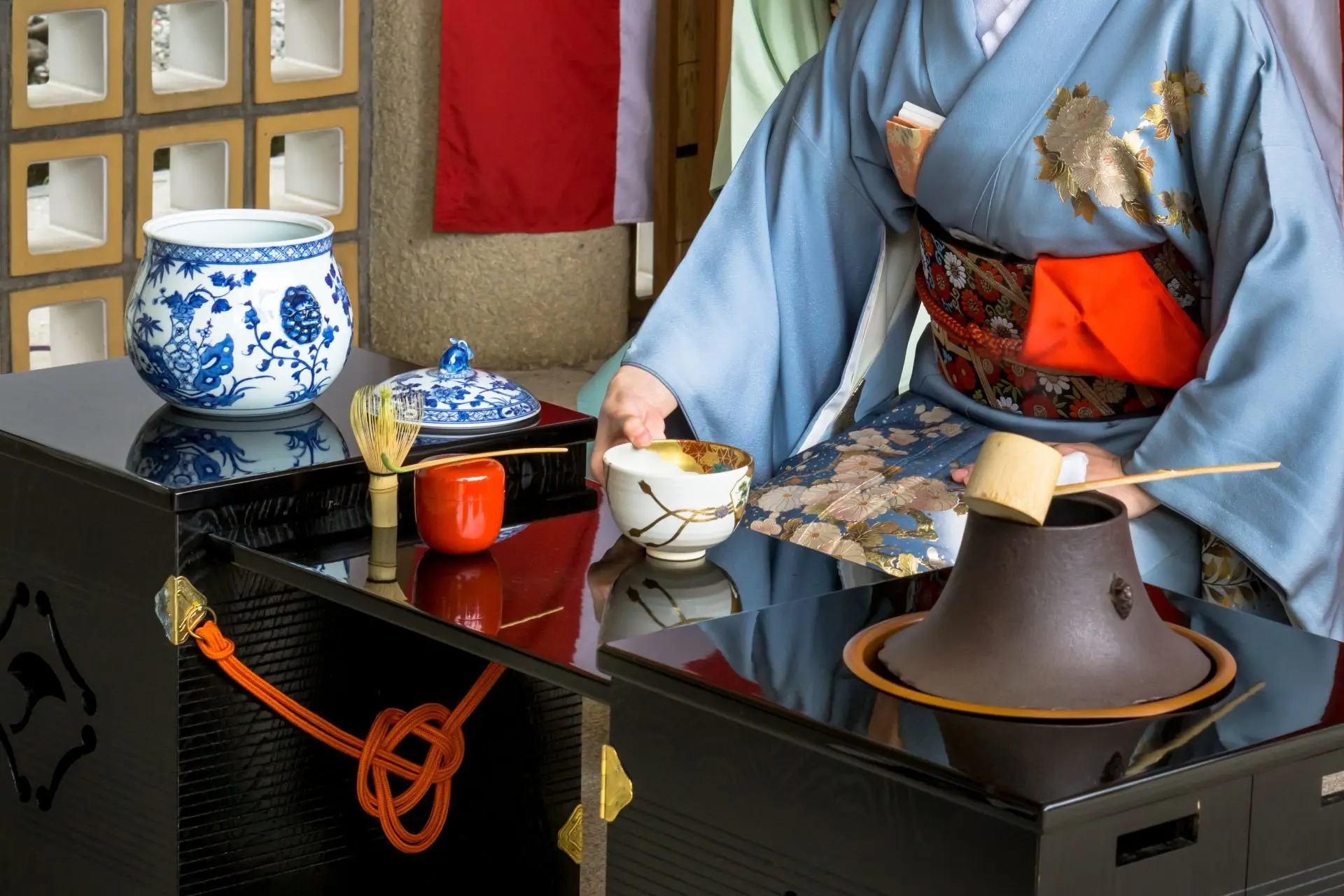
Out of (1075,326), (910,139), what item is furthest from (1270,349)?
(910,139)

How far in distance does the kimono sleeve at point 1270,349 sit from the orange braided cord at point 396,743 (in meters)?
0.83

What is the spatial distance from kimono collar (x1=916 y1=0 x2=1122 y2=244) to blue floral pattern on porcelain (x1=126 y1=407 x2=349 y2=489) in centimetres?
79

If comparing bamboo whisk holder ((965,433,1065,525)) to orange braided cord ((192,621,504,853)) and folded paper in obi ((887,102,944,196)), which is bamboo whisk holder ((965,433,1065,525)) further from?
folded paper in obi ((887,102,944,196))

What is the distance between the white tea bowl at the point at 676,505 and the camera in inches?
67.4

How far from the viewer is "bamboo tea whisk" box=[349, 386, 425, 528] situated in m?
1.83

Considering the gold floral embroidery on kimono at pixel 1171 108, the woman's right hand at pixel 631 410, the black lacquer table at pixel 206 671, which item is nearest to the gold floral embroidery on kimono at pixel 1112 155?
the gold floral embroidery on kimono at pixel 1171 108

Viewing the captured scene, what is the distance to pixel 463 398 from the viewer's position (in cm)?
208

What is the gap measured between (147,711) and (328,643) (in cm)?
22

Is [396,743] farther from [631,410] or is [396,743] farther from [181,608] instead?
[631,410]

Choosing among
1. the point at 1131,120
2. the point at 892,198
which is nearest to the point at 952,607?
the point at 1131,120

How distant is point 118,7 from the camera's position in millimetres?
3908

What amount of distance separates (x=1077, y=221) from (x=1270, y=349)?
275 millimetres

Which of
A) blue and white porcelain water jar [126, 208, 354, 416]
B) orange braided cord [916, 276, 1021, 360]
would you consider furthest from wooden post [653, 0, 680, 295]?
blue and white porcelain water jar [126, 208, 354, 416]

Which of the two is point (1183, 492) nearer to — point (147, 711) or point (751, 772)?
point (751, 772)
